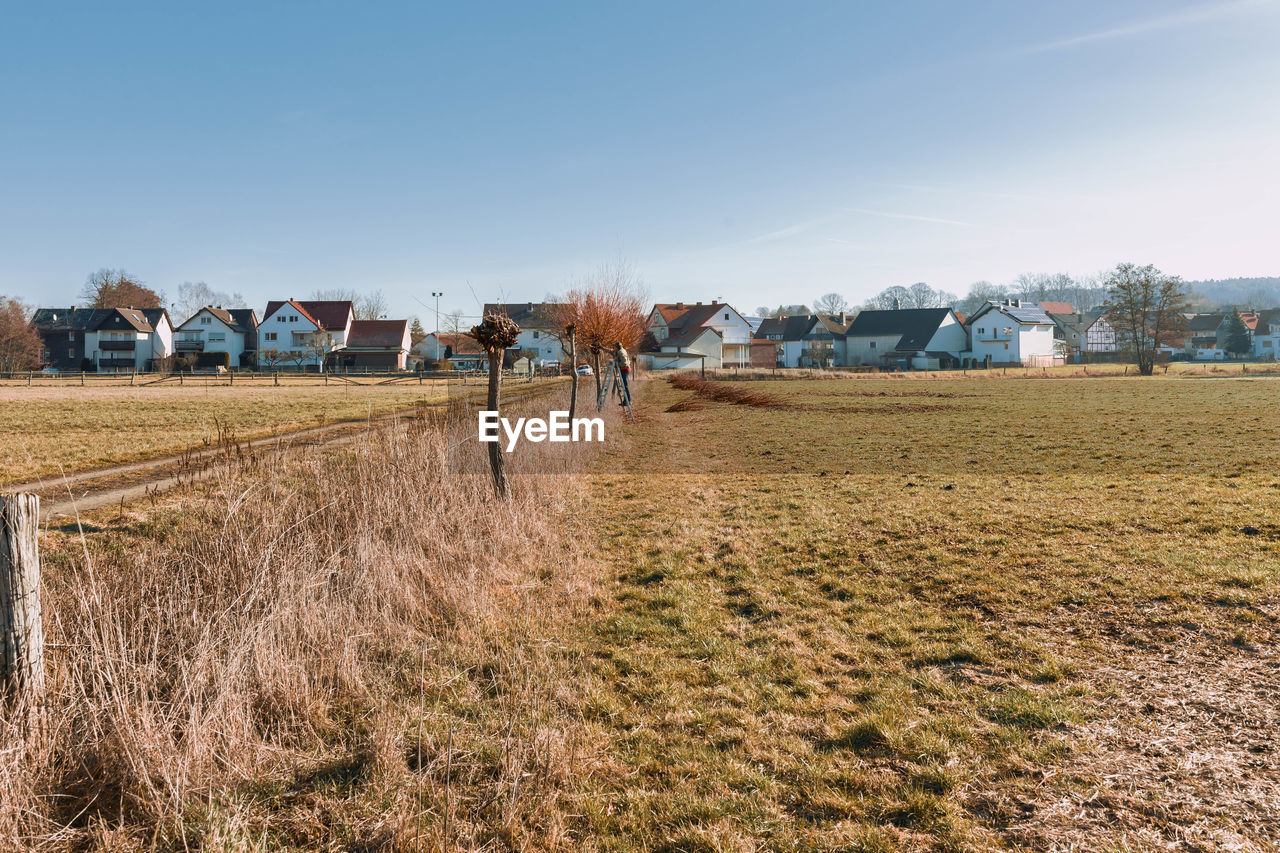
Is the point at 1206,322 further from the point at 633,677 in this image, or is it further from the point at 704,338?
the point at 633,677

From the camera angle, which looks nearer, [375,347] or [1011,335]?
[1011,335]

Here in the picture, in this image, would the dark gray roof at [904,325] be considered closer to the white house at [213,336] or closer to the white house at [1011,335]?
the white house at [1011,335]

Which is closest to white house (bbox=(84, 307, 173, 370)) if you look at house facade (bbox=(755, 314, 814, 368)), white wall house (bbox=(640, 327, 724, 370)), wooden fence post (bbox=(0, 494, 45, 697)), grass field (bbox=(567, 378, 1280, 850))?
white wall house (bbox=(640, 327, 724, 370))

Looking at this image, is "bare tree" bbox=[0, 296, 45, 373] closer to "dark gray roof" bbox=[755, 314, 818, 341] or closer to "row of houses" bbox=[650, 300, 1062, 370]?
"row of houses" bbox=[650, 300, 1062, 370]

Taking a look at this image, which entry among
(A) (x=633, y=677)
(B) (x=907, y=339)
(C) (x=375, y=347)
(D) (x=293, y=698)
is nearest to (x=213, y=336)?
→ (C) (x=375, y=347)

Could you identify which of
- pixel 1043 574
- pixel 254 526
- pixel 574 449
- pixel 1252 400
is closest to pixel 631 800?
pixel 254 526

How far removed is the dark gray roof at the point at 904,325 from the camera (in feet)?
286

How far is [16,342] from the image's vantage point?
6875 cm

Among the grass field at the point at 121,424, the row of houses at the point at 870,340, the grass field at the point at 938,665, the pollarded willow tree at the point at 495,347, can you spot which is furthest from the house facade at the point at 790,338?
the pollarded willow tree at the point at 495,347

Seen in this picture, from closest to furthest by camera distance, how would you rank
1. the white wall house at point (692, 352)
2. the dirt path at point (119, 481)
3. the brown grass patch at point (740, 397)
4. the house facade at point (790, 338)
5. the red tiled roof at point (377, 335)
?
the dirt path at point (119, 481), the brown grass patch at point (740, 397), the white wall house at point (692, 352), the red tiled roof at point (377, 335), the house facade at point (790, 338)

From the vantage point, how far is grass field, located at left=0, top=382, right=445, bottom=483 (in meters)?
12.7

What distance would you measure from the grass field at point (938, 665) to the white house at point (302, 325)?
8355cm

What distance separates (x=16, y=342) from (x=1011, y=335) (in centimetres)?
10736

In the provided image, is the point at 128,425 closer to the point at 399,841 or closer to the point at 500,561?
the point at 500,561
